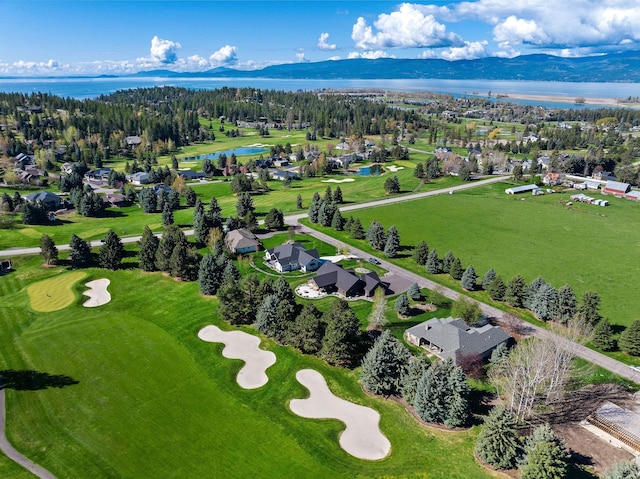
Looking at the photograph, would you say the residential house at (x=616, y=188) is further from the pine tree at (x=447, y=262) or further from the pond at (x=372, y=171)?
the pine tree at (x=447, y=262)

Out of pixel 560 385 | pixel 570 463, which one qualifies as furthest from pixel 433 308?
pixel 570 463

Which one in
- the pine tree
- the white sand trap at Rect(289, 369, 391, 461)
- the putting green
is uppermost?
the pine tree

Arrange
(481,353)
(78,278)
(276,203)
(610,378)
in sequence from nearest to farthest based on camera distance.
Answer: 1. (610,378)
2. (481,353)
3. (78,278)
4. (276,203)

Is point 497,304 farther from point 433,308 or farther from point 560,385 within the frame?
point 560,385

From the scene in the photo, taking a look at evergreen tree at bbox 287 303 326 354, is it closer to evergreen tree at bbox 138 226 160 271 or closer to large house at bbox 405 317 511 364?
large house at bbox 405 317 511 364

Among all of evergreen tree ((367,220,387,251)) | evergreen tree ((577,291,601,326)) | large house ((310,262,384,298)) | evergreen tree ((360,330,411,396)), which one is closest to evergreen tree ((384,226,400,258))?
evergreen tree ((367,220,387,251))

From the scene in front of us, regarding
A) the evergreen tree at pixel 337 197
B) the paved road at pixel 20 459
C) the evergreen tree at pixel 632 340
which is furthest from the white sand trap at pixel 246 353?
the evergreen tree at pixel 337 197
